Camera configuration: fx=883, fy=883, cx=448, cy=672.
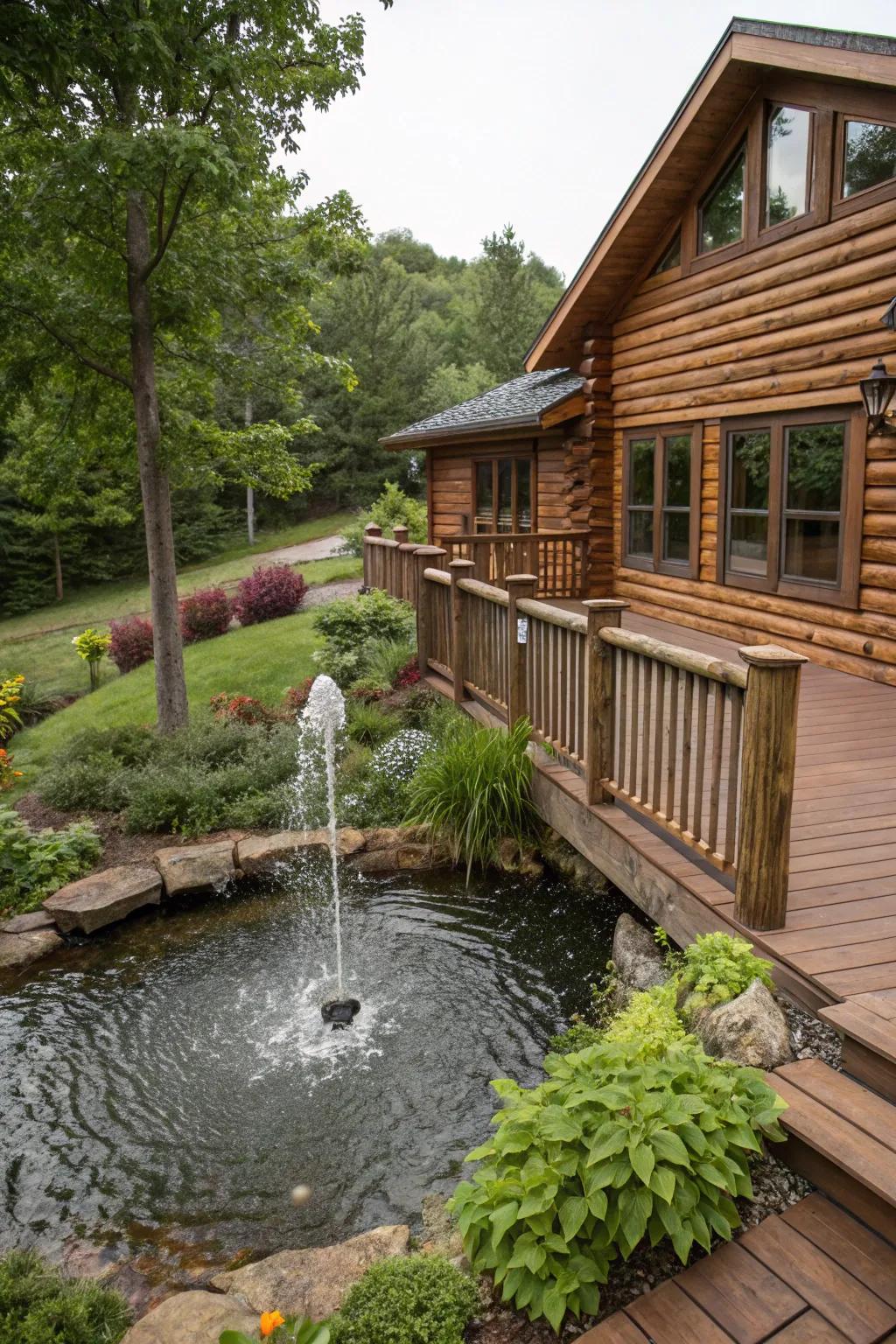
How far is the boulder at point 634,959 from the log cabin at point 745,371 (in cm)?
350

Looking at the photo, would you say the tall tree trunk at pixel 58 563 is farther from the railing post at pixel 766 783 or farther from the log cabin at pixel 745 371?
the railing post at pixel 766 783

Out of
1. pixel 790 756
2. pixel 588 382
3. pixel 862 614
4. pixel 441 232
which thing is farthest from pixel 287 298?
pixel 441 232

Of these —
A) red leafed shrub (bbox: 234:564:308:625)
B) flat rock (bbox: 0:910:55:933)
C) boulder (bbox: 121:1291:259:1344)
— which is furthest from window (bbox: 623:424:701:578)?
red leafed shrub (bbox: 234:564:308:625)

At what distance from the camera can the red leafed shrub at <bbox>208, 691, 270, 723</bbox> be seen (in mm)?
10305

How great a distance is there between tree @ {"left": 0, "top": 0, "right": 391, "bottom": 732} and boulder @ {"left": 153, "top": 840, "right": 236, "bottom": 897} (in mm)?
3282

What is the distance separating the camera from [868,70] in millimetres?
6445

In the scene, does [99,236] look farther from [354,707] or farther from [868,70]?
[868,70]

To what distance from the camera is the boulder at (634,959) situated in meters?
4.81

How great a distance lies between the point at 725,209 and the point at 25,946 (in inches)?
364

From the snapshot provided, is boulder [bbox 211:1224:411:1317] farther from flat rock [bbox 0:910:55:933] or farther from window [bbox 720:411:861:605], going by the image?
window [bbox 720:411:861:605]

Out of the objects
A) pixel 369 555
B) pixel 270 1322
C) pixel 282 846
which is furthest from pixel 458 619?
pixel 270 1322

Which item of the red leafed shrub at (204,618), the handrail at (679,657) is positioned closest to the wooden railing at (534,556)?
the handrail at (679,657)

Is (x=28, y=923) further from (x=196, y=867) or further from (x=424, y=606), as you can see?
(x=424, y=606)

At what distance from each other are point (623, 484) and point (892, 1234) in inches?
378
